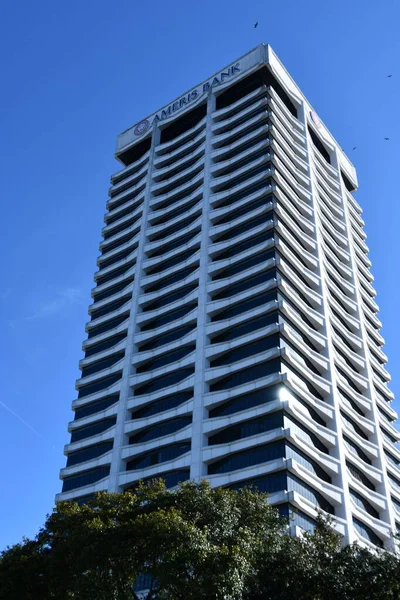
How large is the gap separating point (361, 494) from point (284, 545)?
35672mm

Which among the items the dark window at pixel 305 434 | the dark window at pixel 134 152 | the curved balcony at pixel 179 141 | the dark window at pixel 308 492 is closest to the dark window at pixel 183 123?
the curved balcony at pixel 179 141

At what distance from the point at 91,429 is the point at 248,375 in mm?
22602

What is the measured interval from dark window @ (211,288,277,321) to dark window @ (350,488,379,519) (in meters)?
21.3

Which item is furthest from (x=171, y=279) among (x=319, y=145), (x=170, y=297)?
(x=319, y=145)

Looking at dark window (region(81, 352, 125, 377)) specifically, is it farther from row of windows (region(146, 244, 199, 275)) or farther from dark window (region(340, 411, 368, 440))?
dark window (region(340, 411, 368, 440))

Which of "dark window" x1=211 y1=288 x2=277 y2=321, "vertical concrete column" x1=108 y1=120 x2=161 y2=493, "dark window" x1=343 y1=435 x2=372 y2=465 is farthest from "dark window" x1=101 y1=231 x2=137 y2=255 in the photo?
"dark window" x1=343 y1=435 x2=372 y2=465

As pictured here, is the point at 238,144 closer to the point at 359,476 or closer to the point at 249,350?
the point at 249,350

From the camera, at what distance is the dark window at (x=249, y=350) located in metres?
73.0

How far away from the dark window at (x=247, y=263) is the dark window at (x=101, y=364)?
1588cm

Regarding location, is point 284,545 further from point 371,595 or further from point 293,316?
point 293,316

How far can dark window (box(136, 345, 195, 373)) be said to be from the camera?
261 feet

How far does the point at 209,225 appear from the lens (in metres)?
88.1

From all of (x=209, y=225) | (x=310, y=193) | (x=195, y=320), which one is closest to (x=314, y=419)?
(x=195, y=320)

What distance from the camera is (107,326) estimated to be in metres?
93.7
